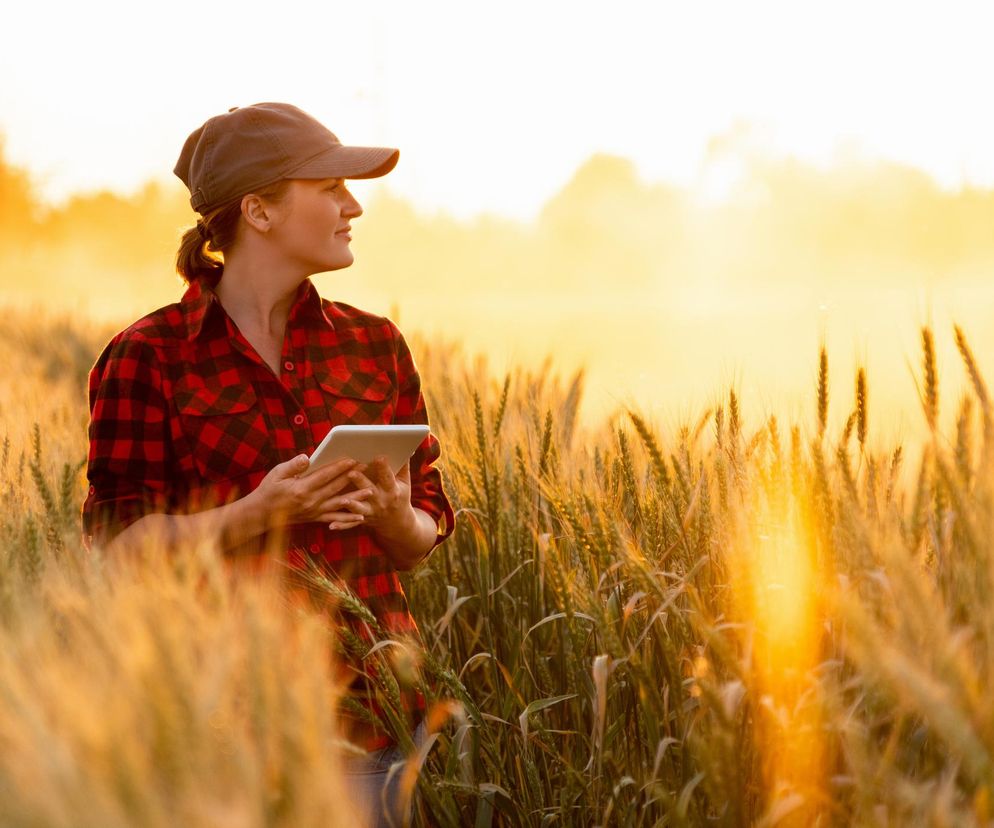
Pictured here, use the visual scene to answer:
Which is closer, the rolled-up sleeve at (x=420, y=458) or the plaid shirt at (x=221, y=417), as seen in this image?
the plaid shirt at (x=221, y=417)

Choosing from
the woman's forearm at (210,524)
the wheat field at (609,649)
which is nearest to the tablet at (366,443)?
the woman's forearm at (210,524)

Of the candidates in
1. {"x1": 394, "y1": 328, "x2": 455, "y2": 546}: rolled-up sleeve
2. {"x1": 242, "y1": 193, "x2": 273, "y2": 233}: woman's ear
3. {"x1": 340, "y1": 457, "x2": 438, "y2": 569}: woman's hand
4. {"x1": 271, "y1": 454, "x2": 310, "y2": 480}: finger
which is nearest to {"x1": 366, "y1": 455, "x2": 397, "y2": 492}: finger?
{"x1": 340, "y1": 457, "x2": 438, "y2": 569}: woman's hand

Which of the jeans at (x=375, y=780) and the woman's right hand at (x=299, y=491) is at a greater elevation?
the woman's right hand at (x=299, y=491)

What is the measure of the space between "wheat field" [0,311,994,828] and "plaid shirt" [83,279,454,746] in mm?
168

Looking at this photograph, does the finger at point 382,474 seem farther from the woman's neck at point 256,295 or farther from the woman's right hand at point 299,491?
the woman's neck at point 256,295

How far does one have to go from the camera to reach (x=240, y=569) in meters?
1.92

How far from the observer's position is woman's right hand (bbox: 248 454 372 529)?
1866mm

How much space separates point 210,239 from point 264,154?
9.3 inches

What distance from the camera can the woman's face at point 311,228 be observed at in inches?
85.1

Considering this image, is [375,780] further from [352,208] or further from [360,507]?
[352,208]

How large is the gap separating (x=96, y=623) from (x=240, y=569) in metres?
0.90

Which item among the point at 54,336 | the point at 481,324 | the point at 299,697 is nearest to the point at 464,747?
the point at 299,697

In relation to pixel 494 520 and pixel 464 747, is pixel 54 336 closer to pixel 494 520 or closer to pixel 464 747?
pixel 494 520

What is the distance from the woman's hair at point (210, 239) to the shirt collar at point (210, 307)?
6 centimetres
